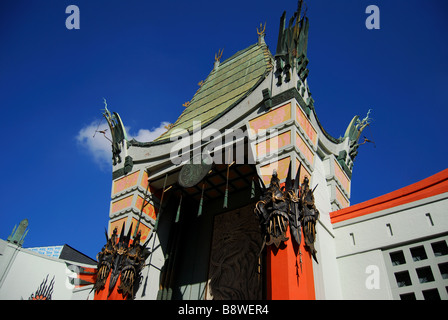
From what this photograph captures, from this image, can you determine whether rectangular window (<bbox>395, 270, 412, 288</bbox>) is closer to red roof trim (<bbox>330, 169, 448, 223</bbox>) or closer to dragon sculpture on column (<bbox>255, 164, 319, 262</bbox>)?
red roof trim (<bbox>330, 169, 448, 223</bbox>)

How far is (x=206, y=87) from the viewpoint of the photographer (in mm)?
18562

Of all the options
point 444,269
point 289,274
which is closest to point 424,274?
point 444,269

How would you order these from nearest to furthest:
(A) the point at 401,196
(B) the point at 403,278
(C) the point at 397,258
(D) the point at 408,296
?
(D) the point at 408,296 < (B) the point at 403,278 < (C) the point at 397,258 < (A) the point at 401,196

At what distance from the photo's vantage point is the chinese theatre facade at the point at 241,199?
8820 millimetres

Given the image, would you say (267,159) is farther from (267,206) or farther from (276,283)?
(276,283)

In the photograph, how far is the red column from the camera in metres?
7.65

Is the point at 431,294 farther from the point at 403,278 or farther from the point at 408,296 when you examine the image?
the point at 403,278

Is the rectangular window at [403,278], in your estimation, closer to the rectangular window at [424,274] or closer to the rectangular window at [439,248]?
the rectangular window at [424,274]

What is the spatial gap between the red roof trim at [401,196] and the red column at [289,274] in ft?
8.52

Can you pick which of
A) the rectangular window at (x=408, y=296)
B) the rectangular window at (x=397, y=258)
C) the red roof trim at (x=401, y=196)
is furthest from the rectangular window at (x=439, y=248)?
the red roof trim at (x=401, y=196)

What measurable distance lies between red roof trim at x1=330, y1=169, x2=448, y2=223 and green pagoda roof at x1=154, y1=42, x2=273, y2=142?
6216 mm

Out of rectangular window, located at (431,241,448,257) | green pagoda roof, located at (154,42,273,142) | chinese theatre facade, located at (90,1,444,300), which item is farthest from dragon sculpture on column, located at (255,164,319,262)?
green pagoda roof, located at (154,42,273,142)

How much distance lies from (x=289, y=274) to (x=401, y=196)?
4007 mm

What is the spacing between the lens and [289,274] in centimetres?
779
